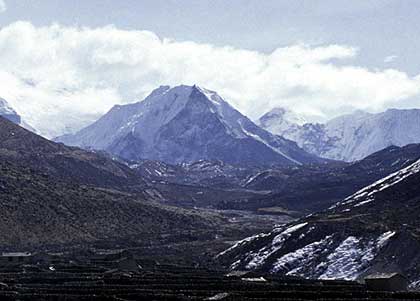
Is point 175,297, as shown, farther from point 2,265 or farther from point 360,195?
point 360,195

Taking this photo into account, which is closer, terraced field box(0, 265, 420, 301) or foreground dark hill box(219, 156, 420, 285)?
terraced field box(0, 265, 420, 301)

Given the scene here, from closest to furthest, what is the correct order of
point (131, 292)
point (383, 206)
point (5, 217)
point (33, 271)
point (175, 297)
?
point (175, 297) < point (131, 292) < point (33, 271) < point (383, 206) < point (5, 217)

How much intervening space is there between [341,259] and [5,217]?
91.1 metres

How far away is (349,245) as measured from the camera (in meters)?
120

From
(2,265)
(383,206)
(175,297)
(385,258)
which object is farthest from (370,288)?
(383,206)

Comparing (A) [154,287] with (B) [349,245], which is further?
(B) [349,245]

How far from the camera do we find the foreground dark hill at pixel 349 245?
108 metres

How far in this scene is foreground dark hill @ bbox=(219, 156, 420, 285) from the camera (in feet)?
355

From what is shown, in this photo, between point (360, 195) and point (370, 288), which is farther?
point (360, 195)

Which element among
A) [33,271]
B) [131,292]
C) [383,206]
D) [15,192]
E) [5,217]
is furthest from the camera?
[15,192]

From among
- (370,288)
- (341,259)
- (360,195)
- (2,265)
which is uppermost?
(360,195)

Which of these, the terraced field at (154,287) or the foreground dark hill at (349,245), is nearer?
the terraced field at (154,287)

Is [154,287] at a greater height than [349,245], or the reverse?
[349,245]

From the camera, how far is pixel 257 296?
7125 centimetres
